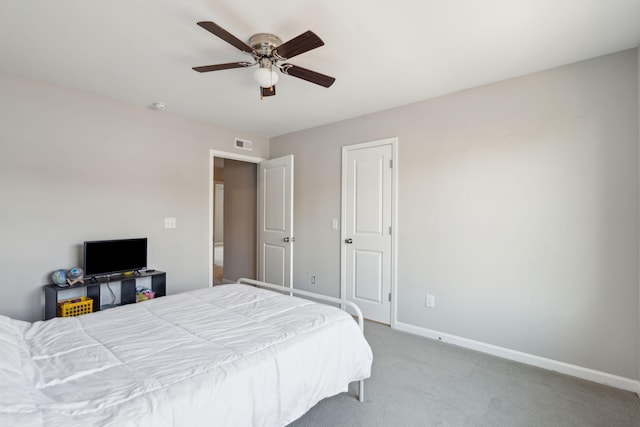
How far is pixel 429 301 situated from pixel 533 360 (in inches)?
37.5

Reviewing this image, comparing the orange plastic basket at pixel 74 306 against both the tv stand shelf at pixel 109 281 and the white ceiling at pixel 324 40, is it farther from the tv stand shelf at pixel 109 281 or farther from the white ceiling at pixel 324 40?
the white ceiling at pixel 324 40

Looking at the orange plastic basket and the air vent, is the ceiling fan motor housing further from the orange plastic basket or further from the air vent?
the orange plastic basket

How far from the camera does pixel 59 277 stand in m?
2.79

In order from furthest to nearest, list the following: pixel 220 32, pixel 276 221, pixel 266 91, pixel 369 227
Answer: pixel 276 221 → pixel 369 227 → pixel 266 91 → pixel 220 32

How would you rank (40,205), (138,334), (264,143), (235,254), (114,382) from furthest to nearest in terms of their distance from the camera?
(235,254) < (264,143) < (40,205) < (138,334) < (114,382)

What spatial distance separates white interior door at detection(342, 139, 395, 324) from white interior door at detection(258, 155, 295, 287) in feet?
2.48

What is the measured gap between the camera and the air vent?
444cm

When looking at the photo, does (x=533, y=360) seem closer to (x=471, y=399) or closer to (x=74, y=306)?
(x=471, y=399)

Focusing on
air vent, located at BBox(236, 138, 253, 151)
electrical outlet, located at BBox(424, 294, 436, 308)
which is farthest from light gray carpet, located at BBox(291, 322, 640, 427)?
air vent, located at BBox(236, 138, 253, 151)

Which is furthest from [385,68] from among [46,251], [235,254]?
[235,254]

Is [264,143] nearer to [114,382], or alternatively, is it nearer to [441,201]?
[441,201]

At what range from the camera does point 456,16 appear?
191cm

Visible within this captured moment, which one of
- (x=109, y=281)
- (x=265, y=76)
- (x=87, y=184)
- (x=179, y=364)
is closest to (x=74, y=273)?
(x=109, y=281)

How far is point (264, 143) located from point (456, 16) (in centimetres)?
334
